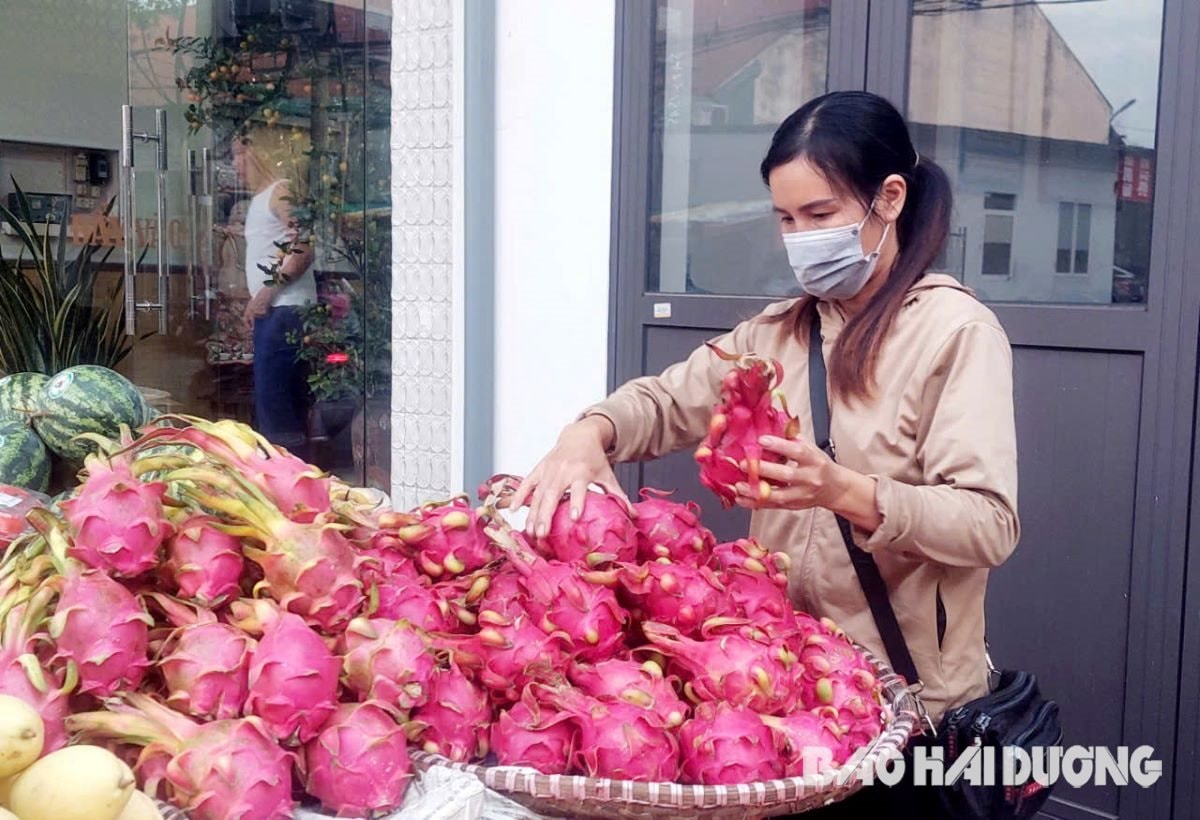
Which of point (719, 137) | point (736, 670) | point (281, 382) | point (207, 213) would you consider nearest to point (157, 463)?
point (736, 670)

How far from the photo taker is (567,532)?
146 cm

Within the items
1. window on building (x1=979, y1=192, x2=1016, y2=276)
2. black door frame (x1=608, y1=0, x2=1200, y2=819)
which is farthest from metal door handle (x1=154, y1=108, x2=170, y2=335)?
black door frame (x1=608, y1=0, x2=1200, y2=819)

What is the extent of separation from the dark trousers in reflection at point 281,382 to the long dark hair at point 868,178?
141 inches

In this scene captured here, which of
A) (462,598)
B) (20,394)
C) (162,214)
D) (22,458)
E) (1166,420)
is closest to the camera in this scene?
(462,598)

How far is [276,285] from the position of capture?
5.07 m

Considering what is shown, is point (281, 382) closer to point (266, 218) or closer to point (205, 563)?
point (266, 218)

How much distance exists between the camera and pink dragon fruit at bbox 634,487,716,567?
1.48m

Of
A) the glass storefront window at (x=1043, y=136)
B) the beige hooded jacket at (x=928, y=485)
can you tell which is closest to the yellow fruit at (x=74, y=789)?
the beige hooded jacket at (x=928, y=485)

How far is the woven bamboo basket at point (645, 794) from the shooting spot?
1.14 m

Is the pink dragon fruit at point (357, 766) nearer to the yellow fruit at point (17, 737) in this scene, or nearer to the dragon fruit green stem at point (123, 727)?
the dragon fruit green stem at point (123, 727)

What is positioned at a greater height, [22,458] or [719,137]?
[719,137]

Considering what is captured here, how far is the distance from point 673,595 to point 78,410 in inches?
→ 52.1

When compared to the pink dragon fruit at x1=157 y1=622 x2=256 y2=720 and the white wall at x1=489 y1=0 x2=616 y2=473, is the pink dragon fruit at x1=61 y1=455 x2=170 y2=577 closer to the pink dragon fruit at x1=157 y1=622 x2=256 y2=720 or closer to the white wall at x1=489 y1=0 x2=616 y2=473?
the pink dragon fruit at x1=157 y1=622 x2=256 y2=720

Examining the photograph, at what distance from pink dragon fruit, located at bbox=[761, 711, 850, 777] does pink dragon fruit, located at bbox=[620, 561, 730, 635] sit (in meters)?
0.16
